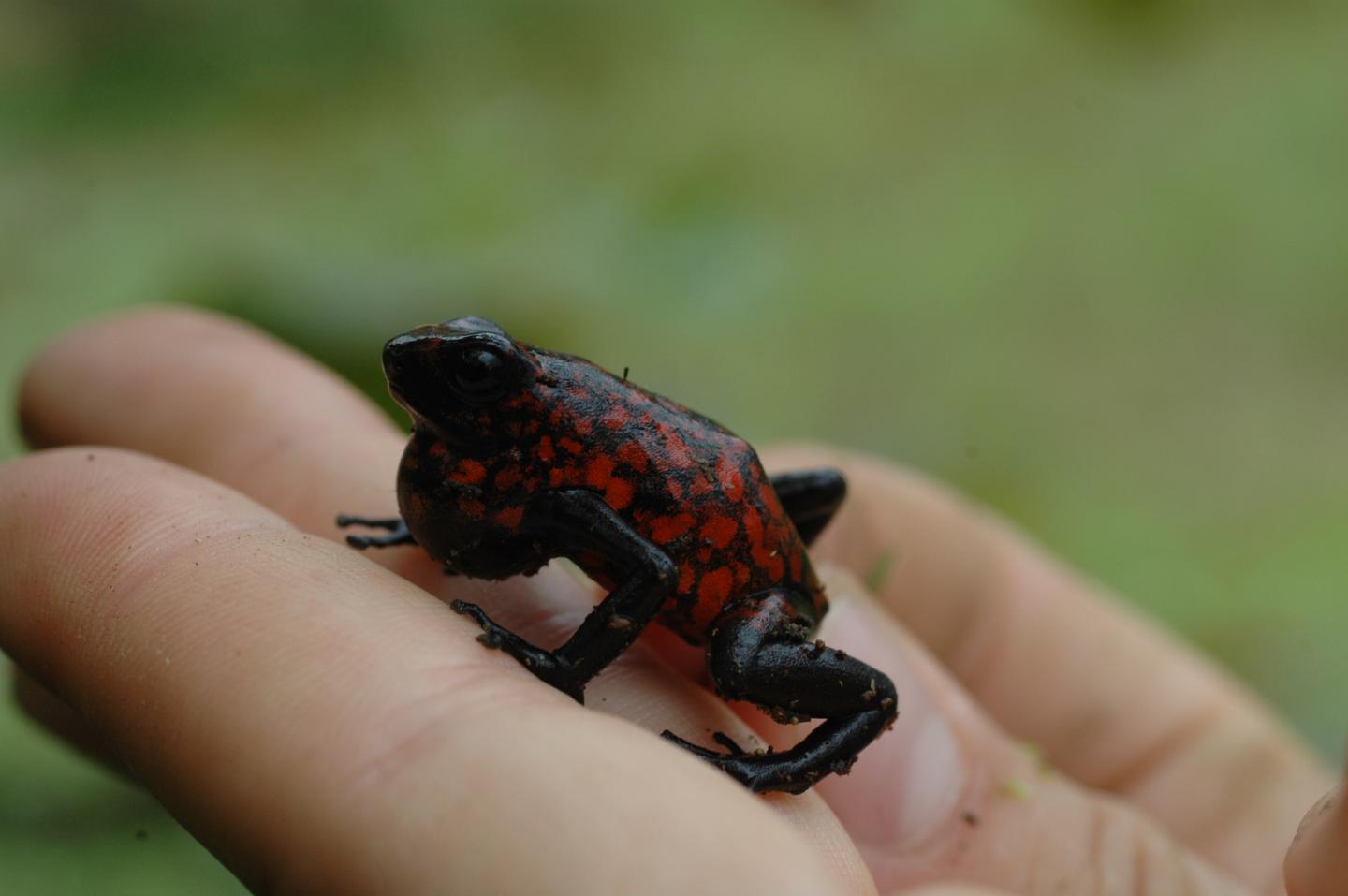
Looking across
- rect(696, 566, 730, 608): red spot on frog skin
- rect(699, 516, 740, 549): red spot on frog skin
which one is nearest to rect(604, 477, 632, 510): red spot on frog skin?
rect(699, 516, 740, 549): red spot on frog skin

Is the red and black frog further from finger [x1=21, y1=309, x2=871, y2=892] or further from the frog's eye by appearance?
finger [x1=21, y1=309, x2=871, y2=892]

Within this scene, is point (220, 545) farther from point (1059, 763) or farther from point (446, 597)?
point (1059, 763)

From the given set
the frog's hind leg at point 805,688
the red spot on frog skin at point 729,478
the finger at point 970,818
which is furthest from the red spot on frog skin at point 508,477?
the finger at point 970,818

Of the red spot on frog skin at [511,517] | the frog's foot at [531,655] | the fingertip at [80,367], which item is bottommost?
the fingertip at [80,367]

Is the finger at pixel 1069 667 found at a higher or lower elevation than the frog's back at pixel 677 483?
lower

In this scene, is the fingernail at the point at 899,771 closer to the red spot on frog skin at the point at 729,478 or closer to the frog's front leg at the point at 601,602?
the red spot on frog skin at the point at 729,478

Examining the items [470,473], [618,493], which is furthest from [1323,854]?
[470,473]
